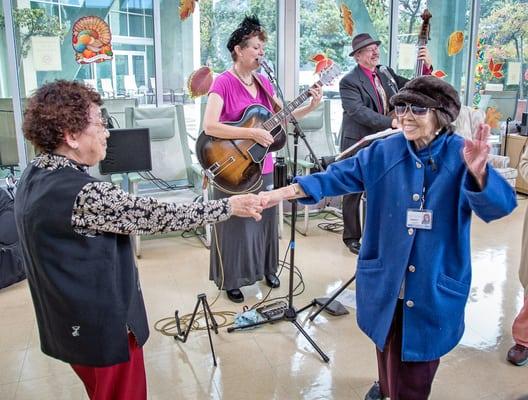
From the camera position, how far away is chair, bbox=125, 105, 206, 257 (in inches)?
179

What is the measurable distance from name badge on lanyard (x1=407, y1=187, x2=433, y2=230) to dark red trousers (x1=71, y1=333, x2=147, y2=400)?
0.96 m

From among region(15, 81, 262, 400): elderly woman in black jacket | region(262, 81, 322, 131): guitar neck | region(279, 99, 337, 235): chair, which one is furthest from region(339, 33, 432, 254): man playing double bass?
region(15, 81, 262, 400): elderly woman in black jacket

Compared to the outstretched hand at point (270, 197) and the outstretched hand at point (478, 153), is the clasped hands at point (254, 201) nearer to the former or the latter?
the outstretched hand at point (270, 197)

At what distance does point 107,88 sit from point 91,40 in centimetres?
42

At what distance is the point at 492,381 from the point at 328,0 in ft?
13.6

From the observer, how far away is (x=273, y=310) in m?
3.04

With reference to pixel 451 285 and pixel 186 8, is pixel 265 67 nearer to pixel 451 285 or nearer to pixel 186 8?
pixel 451 285

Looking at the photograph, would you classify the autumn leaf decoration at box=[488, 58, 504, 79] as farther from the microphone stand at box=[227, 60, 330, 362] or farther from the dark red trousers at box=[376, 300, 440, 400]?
the dark red trousers at box=[376, 300, 440, 400]

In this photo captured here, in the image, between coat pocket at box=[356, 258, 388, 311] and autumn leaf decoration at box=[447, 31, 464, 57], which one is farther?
autumn leaf decoration at box=[447, 31, 464, 57]

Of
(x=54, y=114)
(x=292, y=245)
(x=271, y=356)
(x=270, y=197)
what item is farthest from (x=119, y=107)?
(x=54, y=114)

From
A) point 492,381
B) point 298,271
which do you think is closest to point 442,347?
point 492,381

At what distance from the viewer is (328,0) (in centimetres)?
534

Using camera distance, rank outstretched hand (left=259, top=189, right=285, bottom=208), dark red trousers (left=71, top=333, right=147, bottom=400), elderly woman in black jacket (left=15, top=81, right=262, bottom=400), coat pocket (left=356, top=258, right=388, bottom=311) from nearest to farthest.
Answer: elderly woman in black jacket (left=15, top=81, right=262, bottom=400) → dark red trousers (left=71, top=333, right=147, bottom=400) → coat pocket (left=356, top=258, right=388, bottom=311) → outstretched hand (left=259, top=189, right=285, bottom=208)

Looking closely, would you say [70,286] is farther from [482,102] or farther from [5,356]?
[482,102]
